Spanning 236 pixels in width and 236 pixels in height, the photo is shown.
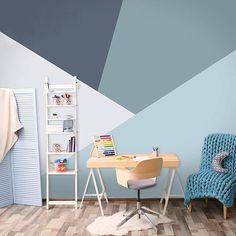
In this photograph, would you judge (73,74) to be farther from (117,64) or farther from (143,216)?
(143,216)

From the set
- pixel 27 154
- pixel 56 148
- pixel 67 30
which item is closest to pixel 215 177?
pixel 56 148

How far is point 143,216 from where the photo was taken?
15.0 feet

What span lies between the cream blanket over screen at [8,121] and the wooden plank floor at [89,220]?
85cm

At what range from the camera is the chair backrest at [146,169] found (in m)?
4.17

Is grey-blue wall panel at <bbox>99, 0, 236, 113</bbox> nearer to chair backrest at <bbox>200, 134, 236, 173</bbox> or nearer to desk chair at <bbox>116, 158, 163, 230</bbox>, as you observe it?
chair backrest at <bbox>200, 134, 236, 173</bbox>

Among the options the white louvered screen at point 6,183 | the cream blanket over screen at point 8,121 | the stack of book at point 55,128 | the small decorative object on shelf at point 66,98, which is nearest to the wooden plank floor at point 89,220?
the white louvered screen at point 6,183

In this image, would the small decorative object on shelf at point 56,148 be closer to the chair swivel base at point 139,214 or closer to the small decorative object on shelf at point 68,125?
the small decorative object on shelf at point 68,125

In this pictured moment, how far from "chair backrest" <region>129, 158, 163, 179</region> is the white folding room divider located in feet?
5.51

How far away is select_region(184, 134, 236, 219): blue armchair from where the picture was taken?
4457 mm

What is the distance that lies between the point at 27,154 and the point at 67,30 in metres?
1.75

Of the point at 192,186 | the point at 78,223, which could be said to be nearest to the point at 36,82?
the point at 78,223

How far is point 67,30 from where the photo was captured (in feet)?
17.6

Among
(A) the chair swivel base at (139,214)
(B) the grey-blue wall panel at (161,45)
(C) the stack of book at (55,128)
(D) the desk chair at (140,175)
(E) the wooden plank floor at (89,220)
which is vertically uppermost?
(B) the grey-blue wall panel at (161,45)

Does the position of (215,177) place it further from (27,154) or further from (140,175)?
(27,154)
